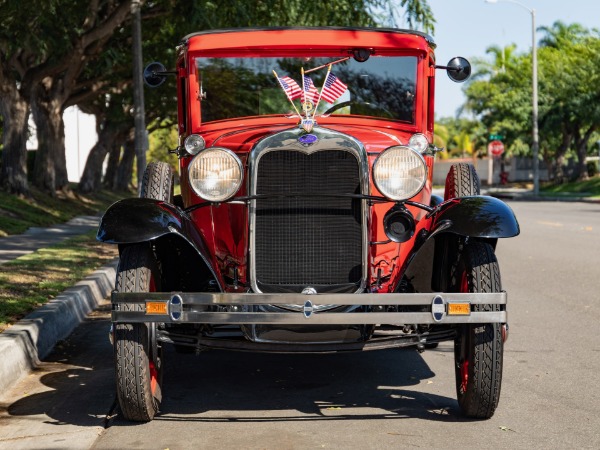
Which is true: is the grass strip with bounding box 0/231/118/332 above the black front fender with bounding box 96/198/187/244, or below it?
below

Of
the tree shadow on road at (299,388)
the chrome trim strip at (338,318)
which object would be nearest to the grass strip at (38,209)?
the tree shadow on road at (299,388)

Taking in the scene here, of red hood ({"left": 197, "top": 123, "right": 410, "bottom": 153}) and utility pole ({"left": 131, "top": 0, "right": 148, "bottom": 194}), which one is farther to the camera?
utility pole ({"left": 131, "top": 0, "right": 148, "bottom": 194})

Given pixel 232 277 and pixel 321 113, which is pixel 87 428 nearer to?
pixel 232 277

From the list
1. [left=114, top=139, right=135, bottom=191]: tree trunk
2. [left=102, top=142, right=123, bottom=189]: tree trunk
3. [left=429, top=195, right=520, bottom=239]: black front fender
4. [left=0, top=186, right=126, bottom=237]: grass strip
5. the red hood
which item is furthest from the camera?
[left=114, top=139, right=135, bottom=191]: tree trunk

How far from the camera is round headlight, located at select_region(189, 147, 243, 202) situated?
5785mm

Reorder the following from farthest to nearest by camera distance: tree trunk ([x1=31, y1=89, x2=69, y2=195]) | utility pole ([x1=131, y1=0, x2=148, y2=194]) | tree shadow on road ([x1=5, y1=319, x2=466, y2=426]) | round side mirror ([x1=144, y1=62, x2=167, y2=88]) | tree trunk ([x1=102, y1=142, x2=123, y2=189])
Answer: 1. tree trunk ([x1=102, y1=142, x2=123, y2=189])
2. tree trunk ([x1=31, y1=89, x2=69, y2=195])
3. utility pole ([x1=131, y1=0, x2=148, y2=194])
4. round side mirror ([x1=144, y1=62, x2=167, y2=88])
5. tree shadow on road ([x1=5, y1=319, x2=466, y2=426])

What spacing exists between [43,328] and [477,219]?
152 inches

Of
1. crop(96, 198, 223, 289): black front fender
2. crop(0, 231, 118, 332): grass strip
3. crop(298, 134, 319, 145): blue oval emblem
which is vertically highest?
crop(298, 134, 319, 145): blue oval emblem

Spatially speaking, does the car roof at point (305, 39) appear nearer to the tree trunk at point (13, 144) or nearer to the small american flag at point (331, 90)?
the small american flag at point (331, 90)

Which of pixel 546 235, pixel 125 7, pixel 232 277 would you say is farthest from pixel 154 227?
pixel 125 7

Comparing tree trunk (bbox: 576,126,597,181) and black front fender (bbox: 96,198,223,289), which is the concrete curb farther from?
tree trunk (bbox: 576,126,597,181)

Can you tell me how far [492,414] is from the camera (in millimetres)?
5543

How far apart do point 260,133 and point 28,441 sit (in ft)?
7.65

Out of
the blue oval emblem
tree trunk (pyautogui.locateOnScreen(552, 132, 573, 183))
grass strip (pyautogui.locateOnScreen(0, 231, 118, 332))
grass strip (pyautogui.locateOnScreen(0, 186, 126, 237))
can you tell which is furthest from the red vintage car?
tree trunk (pyautogui.locateOnScreen(552, 132, 573, 183))
